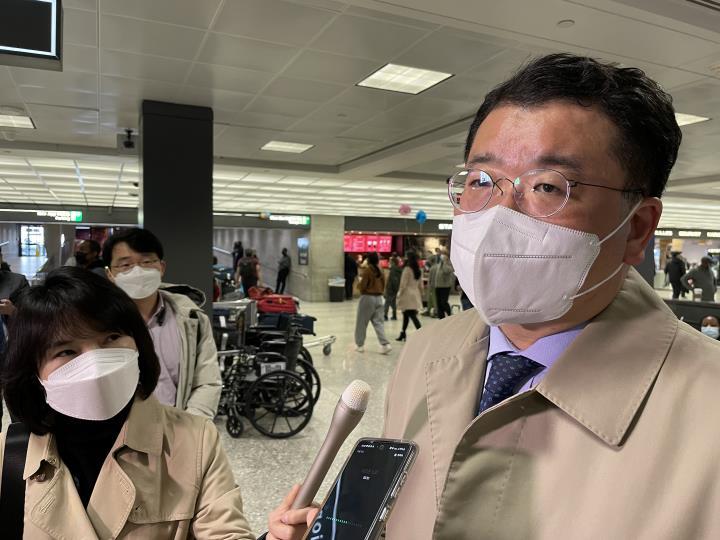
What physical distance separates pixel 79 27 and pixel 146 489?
3.81 metres

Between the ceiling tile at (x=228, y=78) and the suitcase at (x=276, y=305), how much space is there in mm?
3836

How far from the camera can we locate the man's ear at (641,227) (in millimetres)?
860

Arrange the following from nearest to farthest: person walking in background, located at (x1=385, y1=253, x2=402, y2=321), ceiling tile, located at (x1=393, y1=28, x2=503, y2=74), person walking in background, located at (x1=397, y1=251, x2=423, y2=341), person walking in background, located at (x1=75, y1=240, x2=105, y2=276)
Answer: ceiling tile, located at (x1=393, y1=28, x2=503, y2=74) < person walking in background, located at (x1=75, y1=240, x2=105, y2=276) < person walking in background, located at (x1=397, y1=251, x2=423, y2=341) < person walking in background, located at (x1=385, y1=253, x2=402, y2=321)

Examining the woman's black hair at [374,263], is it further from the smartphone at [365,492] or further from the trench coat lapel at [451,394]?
the smartphone at [365,492]

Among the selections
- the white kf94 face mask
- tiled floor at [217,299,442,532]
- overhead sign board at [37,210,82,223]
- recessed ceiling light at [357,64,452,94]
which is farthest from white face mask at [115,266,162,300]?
overhead sign board at [37,210,82,223]

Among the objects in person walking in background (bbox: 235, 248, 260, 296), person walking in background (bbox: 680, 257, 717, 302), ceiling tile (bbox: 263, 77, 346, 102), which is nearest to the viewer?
ceiling tile (bbox: 263, 77, 346, 102)

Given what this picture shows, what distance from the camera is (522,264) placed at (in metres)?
0.90

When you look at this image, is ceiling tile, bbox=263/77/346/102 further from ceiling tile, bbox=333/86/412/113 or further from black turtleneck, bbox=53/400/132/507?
black turtleneck, bbox=53/400/132/507

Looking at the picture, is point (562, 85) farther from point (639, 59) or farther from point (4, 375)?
point (639, 59)

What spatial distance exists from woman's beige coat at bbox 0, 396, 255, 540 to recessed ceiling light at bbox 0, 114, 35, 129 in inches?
265

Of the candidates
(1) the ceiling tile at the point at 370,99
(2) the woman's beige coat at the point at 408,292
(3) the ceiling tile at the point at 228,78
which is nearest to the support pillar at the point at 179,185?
(3) the ceiling tile at the point at 228,78

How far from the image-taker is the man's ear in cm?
86

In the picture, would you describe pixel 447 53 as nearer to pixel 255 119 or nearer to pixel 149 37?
pixel 149 37

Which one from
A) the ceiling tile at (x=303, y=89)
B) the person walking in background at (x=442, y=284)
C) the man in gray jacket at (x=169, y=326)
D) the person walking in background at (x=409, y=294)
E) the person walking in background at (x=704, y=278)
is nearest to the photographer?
the man in gray jacket at (x=169, y=326)
